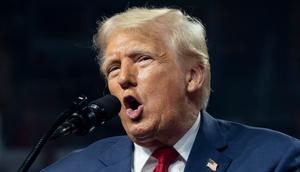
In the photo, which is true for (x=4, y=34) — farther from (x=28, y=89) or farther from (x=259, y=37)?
(x=259, y=37)

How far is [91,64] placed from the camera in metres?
3.63

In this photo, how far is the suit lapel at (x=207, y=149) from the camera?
206cm

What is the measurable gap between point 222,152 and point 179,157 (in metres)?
0.13

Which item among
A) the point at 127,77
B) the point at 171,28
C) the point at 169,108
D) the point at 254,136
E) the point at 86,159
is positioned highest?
the point at 171,28

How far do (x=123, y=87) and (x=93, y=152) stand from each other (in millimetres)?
341

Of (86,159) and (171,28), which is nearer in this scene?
(171,28)

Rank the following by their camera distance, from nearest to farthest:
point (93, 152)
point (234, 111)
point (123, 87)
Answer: point (123, 87)
point (93, 152)
point (234, 111)

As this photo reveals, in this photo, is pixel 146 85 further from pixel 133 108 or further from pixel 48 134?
pixel 48 134

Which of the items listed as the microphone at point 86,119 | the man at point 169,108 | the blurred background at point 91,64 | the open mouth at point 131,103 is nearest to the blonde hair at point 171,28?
the man at point 169,108

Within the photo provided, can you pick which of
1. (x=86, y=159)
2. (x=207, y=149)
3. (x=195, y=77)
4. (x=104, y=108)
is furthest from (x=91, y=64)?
(x=104, y=108)

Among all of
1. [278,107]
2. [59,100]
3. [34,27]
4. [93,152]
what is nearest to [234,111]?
[278,107]

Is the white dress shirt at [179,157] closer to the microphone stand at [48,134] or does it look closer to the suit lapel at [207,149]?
the suit lapel at [207,149]

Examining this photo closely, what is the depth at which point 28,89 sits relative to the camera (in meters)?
3.65

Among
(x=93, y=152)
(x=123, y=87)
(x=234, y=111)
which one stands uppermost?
(x=123, y=87)
